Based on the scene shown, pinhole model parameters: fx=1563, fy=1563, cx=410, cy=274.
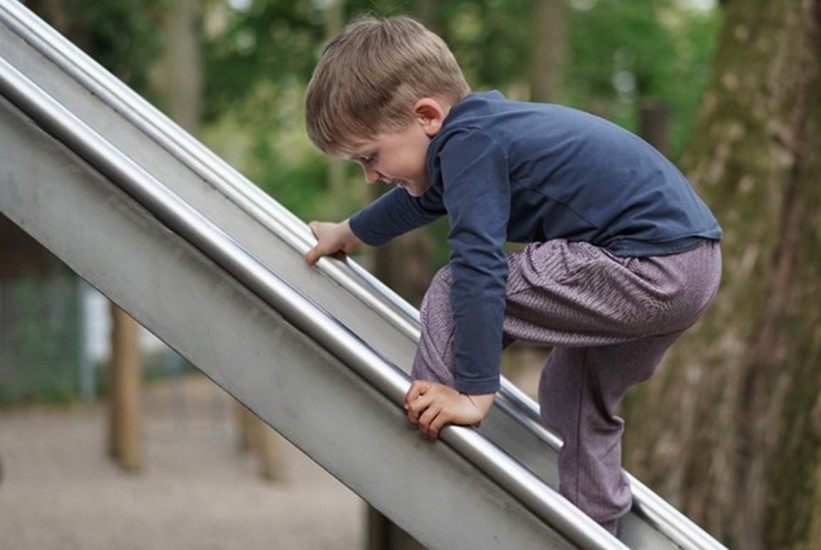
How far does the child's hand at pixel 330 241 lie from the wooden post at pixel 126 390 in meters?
10.0

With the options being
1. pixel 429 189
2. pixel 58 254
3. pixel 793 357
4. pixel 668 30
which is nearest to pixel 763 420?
pixel 793 357

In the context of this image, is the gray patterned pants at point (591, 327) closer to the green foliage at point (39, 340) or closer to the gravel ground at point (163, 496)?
the gravel ground at point (163, 496)

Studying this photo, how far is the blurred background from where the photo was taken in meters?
6.44

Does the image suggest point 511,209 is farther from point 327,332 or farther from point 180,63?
point 180,63

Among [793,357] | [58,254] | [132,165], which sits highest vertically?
[132,165]

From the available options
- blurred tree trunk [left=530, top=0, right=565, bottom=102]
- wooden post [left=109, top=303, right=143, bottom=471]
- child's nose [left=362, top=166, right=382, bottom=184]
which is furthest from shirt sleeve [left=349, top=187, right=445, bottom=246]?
blurred tree trunk [left=530, top=0, right=565, bottom=102]

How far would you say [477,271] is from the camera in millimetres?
2764

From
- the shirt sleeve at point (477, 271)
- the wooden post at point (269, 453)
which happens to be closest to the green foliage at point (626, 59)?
the wooden post at point (269, 453)

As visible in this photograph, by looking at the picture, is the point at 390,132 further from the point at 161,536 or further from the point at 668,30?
the point at 668,30

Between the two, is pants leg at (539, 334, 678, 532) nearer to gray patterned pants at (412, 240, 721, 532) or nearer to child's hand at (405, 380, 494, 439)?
gray patterned pants at (412, 240, 721, 532)

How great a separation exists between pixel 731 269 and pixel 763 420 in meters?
0.69

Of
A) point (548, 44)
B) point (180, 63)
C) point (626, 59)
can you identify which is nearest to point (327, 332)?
point (548, 44)

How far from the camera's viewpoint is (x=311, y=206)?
106 feet

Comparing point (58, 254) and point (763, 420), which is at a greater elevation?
point (58, 254)
